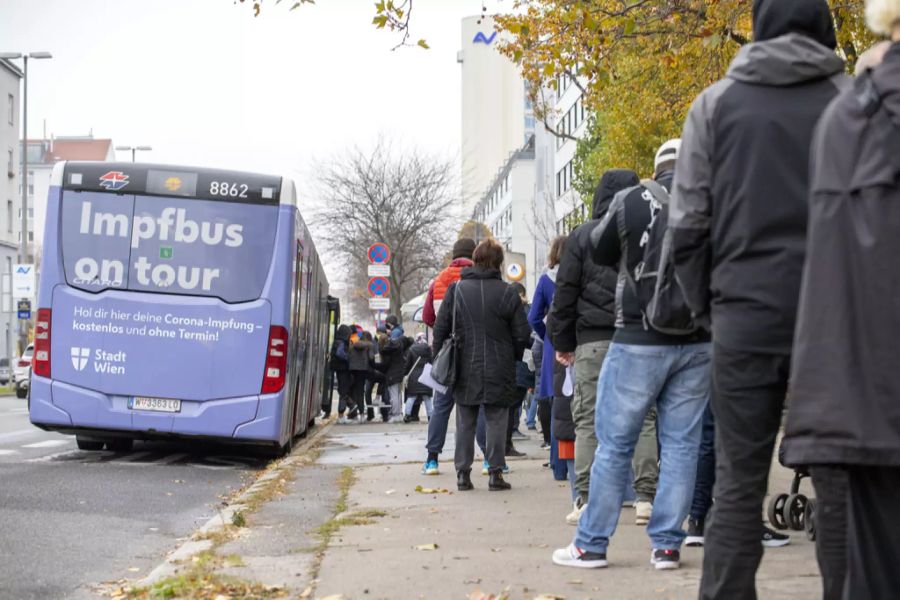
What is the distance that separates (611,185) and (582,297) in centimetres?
87

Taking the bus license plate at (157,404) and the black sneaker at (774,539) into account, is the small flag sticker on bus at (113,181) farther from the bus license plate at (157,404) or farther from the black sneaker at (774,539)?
the black sneaker at (774,539)

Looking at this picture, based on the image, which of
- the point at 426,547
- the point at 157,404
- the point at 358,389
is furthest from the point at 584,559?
the point at 358,389

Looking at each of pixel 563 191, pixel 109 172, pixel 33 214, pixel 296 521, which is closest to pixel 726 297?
pixel 296 521

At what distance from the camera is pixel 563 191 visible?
257 feet

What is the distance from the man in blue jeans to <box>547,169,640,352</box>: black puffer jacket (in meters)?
1.39

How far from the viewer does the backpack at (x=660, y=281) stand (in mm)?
5180

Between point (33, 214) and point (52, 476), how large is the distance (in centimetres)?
13680

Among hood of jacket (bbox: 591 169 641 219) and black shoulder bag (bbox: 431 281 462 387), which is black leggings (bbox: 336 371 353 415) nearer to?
black shoulder bag (bbox: 431 281 462 387)

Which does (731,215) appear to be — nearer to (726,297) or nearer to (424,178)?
(726,297)

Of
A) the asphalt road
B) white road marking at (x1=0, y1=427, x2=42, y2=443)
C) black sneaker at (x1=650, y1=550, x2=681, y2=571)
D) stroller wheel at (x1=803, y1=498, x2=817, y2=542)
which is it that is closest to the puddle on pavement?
the asphalt road

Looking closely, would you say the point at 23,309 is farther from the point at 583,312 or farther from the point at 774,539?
the point at 774,539

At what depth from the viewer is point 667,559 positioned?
6.20 m

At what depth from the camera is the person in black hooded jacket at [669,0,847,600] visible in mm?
4215

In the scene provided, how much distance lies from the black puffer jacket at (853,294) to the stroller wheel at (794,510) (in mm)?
4513
